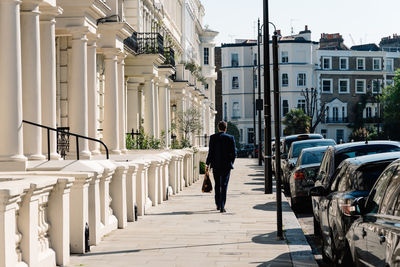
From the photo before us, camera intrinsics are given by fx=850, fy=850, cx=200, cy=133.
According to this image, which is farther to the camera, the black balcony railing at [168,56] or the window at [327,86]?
the window at [327,86]

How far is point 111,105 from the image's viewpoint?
2166 centimetres

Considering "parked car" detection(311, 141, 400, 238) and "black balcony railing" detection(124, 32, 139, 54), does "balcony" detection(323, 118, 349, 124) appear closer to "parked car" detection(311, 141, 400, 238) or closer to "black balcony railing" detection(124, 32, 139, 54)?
"black balcony railing" detection(124, 32, 139, 54)

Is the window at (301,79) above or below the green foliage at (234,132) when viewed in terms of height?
above

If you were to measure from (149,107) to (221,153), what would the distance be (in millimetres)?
13205

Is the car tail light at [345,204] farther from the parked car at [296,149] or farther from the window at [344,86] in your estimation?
the window at [344,86]

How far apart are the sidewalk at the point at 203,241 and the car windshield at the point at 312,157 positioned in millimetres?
1815

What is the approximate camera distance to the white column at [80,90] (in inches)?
679

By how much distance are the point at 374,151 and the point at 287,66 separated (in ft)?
302

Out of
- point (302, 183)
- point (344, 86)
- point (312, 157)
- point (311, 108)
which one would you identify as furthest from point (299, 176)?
point (344, 86)

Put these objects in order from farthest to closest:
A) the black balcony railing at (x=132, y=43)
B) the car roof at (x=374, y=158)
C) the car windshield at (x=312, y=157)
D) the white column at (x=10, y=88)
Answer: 1. the black balcony railing at (x=132, y=43)
2. the car windshield at (x=312, y=157)
3. the white column at (x=10, y=88)
4. the car roof at (x=374, y=158)

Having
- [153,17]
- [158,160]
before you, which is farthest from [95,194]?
[153,17]

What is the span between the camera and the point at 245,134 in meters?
107

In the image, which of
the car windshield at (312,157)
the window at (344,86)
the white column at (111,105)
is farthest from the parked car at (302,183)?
the window at (344,86)

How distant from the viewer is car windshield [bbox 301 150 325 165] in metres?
20.5
